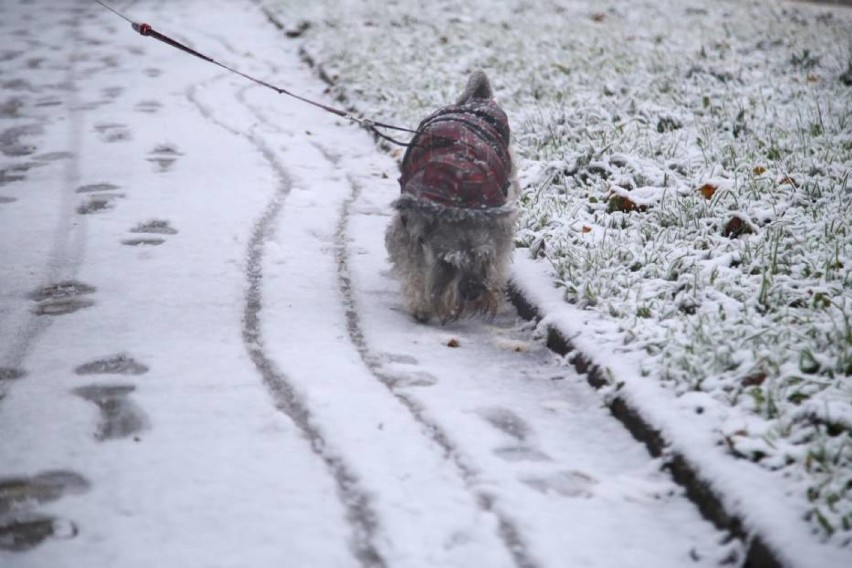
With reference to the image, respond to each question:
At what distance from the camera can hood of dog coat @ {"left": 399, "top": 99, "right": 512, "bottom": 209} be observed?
3.99 meters

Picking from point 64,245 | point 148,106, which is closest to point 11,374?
point 64,245

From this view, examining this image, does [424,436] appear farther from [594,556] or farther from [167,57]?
[167,57]

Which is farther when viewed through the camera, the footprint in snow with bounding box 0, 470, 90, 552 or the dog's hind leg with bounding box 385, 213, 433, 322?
the dog's hind leg with bounding box 385, 213, 433, 322

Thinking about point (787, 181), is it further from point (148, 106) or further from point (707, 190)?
point (148, 106)

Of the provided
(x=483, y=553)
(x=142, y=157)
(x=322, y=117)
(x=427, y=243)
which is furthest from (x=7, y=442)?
(x=322, y=117)

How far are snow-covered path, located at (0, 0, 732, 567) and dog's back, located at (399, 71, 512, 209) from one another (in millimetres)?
779

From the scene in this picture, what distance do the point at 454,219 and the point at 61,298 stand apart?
2.29 metres

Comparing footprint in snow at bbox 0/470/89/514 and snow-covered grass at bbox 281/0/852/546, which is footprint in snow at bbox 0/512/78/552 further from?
snow-covered grass at bbox 281/0/852/546

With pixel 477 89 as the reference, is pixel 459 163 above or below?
below

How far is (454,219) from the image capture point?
4027mm

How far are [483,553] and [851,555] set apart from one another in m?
1.14

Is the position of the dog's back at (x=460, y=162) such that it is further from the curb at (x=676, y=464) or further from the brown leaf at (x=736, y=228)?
the brown leaf at (x=736, y=228)

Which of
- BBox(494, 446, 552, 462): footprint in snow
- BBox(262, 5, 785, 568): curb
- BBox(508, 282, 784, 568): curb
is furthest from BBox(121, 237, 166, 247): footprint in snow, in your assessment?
BBox(494, 446, 552, 462): footprint in snow

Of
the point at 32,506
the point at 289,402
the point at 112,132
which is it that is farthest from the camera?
the point at 112,132
